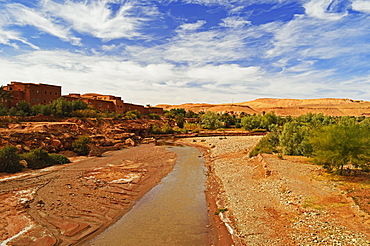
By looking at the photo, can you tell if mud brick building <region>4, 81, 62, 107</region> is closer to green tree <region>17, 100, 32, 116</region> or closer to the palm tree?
the palm tree

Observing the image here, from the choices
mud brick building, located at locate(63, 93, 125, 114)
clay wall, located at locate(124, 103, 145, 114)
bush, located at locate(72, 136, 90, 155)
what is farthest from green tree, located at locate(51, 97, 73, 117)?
clay wall, located at locate(124, 103, 145, 114)

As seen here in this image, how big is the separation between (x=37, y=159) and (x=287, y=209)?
21451 mm

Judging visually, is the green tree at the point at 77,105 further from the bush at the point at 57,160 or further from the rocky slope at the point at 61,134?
the bush at the point at 57,160

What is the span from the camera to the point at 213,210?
42.3 ft

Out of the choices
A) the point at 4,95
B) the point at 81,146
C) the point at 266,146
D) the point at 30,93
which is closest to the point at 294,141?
the point at 266,146

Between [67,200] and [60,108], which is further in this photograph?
[60,108]

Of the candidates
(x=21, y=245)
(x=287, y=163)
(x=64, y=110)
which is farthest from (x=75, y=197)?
(x=64, y=110)

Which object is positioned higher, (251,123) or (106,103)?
(106,103)

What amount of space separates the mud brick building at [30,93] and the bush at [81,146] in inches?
763

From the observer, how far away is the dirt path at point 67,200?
9945 mm

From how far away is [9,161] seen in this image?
18984 millimetres

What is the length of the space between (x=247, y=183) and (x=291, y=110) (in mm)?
133476

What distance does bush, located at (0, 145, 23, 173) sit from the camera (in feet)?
61.0

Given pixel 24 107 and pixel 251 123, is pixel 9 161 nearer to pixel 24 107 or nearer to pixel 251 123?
pixel 24 107
